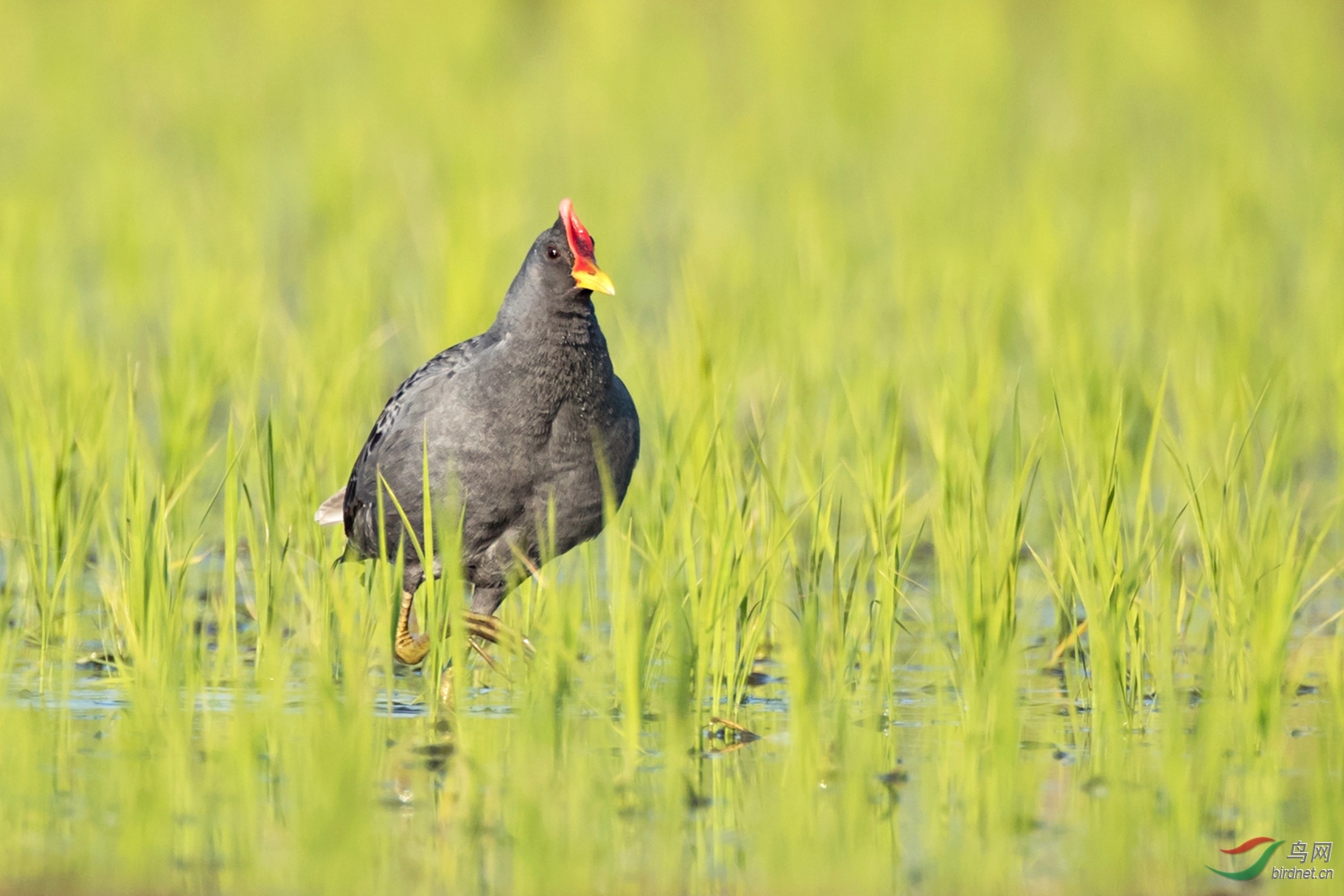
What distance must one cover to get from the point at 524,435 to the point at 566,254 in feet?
1.69

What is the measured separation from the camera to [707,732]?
4305 millimetres

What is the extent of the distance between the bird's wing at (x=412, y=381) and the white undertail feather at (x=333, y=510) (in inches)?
7.1

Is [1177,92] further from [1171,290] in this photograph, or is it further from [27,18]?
[27,18]

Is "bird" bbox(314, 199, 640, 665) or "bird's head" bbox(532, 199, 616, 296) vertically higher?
"bird's head" bbox(532, 199, 616, 296)

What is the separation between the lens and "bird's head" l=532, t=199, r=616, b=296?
4801mm

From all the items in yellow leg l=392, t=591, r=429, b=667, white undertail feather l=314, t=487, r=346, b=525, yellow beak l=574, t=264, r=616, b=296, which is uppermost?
yellow beak l=574, t=264, r=616, b=296

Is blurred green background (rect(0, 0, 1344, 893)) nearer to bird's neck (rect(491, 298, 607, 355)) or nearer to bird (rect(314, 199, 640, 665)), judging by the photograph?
bird (rect(314, 199, 640, 665))

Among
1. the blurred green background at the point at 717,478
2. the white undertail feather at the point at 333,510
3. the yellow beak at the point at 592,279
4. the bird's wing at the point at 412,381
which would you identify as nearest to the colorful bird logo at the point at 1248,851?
the blurred green background at the point at 717,478

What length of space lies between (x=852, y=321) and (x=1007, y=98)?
6108 mm

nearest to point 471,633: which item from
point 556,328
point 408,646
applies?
point 408,646

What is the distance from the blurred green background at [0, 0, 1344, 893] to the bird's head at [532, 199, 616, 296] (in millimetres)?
487

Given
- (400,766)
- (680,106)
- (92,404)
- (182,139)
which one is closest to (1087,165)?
(680,106)

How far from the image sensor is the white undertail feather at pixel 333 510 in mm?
5570

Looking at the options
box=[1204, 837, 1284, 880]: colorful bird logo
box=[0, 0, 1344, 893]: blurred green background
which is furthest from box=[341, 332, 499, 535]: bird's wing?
box=[1204, 837, 1284, 880]: colorful bird logo
